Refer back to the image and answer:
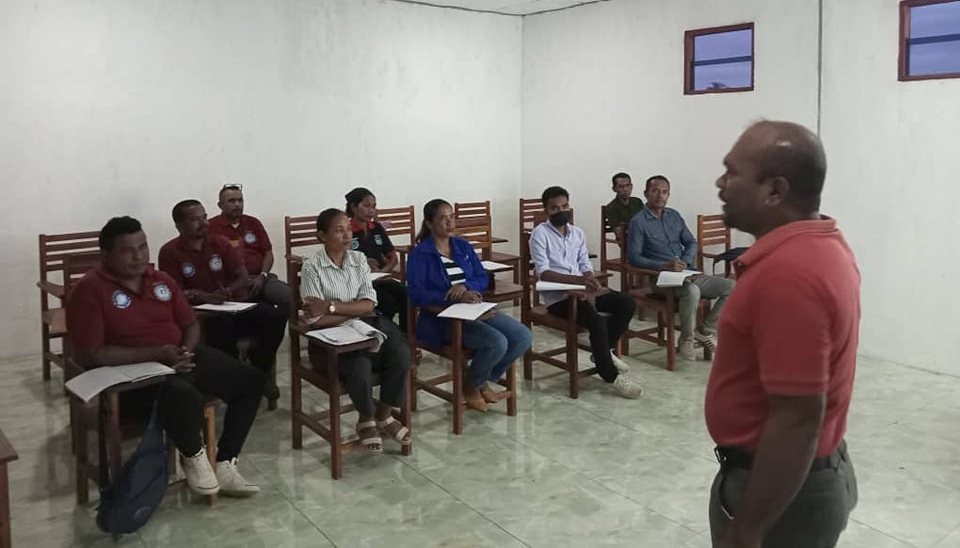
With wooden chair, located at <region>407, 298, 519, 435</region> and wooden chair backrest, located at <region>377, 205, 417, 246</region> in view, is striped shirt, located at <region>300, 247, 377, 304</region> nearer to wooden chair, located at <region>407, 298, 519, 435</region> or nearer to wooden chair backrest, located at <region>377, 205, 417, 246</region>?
wooden chair, located at <region>407, 298, 519, 435</region>

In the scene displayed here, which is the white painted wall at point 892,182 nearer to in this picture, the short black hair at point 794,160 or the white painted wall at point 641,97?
the white painted wall at point 641,97

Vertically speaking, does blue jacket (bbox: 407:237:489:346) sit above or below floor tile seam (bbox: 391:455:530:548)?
above

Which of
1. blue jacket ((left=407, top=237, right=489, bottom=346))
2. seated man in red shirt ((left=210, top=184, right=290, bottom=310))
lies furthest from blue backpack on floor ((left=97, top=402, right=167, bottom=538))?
seated man in red shirt ((left=210, top=184, right=290, bottom=310))

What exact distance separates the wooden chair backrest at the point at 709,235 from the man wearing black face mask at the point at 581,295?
1087mm

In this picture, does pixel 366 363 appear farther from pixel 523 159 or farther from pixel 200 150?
pixel 523 159

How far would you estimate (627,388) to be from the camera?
4.34m

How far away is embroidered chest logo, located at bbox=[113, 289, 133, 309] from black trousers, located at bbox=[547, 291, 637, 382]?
2271 millimetres

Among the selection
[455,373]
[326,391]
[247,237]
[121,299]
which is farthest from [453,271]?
[247,237]

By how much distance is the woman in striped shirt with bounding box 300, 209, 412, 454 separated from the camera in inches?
135

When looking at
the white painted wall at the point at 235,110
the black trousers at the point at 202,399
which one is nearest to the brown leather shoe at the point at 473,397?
the black trousers at the point at 202,399

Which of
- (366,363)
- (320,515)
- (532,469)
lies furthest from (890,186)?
(320,515)

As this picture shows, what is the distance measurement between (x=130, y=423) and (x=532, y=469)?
1593 mm

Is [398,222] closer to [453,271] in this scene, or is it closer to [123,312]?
[453,271]

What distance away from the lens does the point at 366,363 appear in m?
3.39
